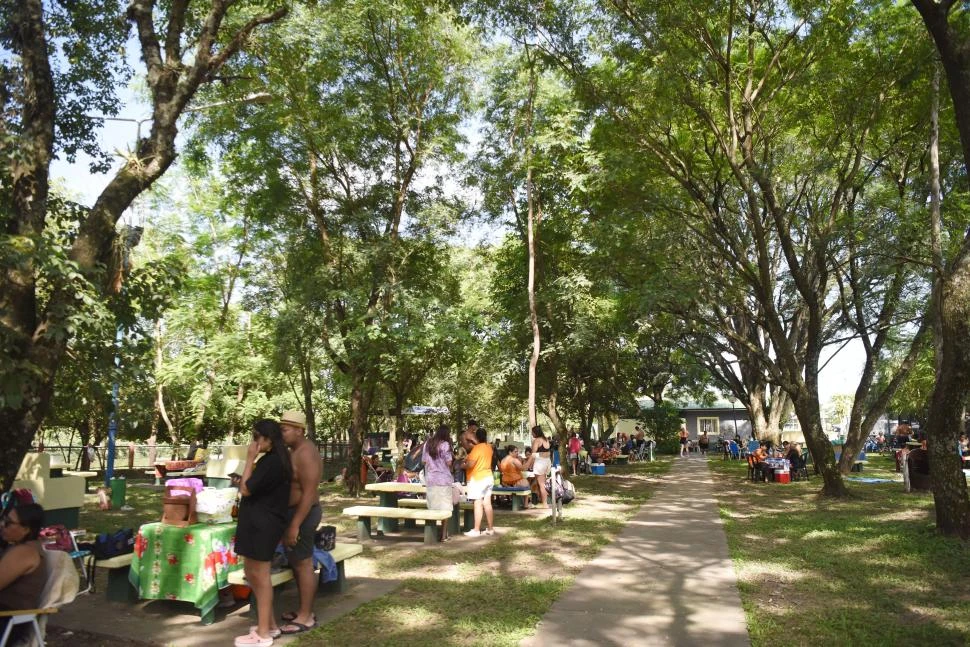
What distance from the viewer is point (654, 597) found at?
662 centimetres

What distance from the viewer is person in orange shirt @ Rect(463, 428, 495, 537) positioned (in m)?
10.0

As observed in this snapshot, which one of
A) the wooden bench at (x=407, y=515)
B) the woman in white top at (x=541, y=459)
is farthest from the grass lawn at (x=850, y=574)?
the wooden bench at (x=407, y=515)

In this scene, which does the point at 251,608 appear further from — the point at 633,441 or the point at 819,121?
the point at 633,441

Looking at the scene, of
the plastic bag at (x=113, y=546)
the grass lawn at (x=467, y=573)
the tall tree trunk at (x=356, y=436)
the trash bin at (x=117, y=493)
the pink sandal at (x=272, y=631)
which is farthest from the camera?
the tall tree trunk at (x=356, y=436)

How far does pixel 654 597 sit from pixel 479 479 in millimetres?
3834

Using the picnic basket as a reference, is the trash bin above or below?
below

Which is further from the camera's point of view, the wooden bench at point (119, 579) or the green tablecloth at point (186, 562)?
the wooden bench at point (119, 579)

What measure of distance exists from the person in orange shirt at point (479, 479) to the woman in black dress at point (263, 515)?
16.5 ft

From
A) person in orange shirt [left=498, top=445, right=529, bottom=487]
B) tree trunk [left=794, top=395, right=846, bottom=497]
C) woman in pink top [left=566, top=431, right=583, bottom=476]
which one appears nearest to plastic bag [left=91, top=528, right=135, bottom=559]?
person in orange shirt [left=498, top=445, right=529, bottom=487]

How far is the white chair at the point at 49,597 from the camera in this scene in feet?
13.7

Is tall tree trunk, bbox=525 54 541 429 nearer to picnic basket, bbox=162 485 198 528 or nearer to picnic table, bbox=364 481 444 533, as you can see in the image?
picnic table, bbox=364 481 444 533

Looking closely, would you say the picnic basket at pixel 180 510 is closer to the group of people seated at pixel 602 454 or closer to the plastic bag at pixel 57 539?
the plastic bag at pixel 57 539

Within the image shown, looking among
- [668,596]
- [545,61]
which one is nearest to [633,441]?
[545,61]

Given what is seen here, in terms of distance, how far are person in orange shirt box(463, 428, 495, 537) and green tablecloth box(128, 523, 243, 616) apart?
449 cm
